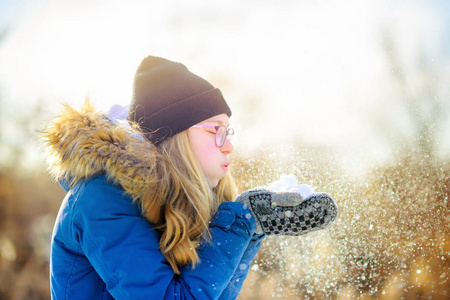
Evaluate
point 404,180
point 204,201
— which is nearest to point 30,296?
point 204,201

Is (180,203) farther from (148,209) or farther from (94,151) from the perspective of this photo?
(94,151)

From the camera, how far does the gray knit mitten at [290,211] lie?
1.26 metres

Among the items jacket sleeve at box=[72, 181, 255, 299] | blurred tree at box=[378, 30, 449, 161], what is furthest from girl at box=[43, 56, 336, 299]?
blurred tree at box=[378, 30, 449, 161]

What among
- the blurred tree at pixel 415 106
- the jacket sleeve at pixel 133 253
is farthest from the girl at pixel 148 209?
the blurred tree at pixel 415 106

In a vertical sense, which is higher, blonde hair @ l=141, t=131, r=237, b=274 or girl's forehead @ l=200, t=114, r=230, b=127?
girl's forehead @ l=200, t=114, r=230, b=127

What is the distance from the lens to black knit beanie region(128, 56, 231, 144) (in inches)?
56.4

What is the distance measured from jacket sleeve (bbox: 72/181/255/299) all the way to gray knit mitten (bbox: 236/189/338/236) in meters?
0.14

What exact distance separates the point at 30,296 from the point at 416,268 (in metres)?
4.39

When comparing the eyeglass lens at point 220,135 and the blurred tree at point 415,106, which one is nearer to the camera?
the eyeglass lens at point 220,135

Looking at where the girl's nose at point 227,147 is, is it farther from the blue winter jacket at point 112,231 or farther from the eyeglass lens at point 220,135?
the blue winter jacket at point 112,231

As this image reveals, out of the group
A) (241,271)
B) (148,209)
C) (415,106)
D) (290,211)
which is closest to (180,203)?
(148,209)

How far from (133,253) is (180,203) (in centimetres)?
26

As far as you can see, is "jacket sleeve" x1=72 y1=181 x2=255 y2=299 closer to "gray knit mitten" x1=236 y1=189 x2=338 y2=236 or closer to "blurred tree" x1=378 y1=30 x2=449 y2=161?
"gray knit mitten" x1=236 y1=189 x2=338 y2=236

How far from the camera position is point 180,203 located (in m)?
1.30
